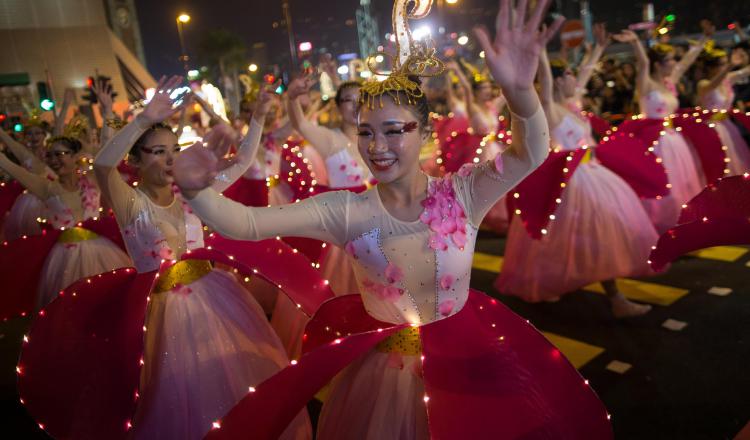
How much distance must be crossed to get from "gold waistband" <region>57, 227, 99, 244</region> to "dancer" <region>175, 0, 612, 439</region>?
116 inches

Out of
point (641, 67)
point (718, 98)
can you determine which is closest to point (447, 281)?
point (641, 67)

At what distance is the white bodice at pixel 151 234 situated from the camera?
10.1 feet

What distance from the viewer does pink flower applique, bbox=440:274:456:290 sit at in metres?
2.10

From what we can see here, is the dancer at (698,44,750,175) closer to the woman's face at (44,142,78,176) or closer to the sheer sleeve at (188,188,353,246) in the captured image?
the sheer sleeve at (188,188,353,246)

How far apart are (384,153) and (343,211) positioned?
265mm

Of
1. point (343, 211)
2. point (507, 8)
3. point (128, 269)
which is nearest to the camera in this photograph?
point (507, 8)

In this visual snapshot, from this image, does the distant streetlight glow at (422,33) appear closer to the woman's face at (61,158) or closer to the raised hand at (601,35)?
the woman's face at (61,158)

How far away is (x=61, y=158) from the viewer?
184 inches

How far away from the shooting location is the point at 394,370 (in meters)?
2.04

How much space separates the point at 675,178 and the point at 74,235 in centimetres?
585

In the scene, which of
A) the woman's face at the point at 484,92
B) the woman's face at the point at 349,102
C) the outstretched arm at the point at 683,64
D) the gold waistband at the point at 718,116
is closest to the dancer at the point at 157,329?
the woman's face at the point at 349,102

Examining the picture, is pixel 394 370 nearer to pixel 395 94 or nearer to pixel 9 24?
pixel 395 94

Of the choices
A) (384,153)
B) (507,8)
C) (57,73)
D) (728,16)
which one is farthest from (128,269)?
(57,73)

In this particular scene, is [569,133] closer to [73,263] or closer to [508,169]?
[508,169]
